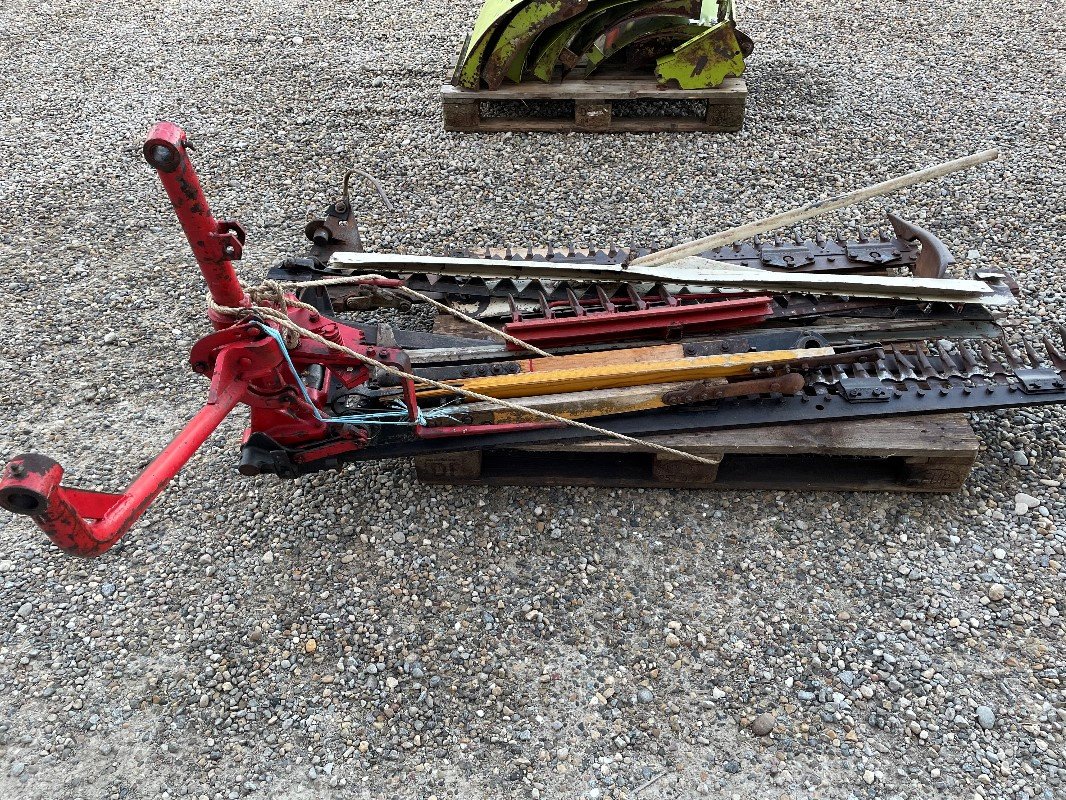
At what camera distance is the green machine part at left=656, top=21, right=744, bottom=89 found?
18.5ft

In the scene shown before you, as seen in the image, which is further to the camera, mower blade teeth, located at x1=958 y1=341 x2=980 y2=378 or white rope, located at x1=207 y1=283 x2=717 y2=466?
mower blade teeth, located at x1=958 y1=341 x2=980 y2=378

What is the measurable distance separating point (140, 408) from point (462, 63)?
3.40 meters

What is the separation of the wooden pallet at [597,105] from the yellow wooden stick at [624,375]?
3.35m

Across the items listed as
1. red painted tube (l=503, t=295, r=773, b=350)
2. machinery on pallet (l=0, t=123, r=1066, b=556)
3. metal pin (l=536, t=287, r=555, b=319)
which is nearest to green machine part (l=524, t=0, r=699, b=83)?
machinery on pallet (l=0, t=123, r=1066, b=556)

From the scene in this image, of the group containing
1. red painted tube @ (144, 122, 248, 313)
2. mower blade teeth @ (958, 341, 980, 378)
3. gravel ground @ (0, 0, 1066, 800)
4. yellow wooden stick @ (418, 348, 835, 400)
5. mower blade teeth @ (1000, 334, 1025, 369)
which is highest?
red painted tube @ (144, 122, 248, 313)

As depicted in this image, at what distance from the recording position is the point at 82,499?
2254 mm

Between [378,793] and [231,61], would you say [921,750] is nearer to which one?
[378,793]

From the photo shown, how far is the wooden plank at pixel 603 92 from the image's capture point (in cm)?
584

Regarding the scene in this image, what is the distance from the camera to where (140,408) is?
4.07 metres

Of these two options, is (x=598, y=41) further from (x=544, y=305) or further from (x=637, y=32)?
(x=544, y=305)

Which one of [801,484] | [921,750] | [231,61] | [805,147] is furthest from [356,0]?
[921,750]

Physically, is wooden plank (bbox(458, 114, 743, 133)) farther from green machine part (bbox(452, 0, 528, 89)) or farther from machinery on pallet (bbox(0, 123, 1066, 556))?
machinery on pallet (bbox(0, 123, 1066, 556))

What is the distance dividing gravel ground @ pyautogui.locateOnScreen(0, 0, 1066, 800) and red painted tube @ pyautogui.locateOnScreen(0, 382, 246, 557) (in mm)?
985

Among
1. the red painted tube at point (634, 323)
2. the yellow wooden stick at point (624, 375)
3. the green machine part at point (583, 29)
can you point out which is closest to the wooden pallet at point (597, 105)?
the green machine part at point (583, 29)
